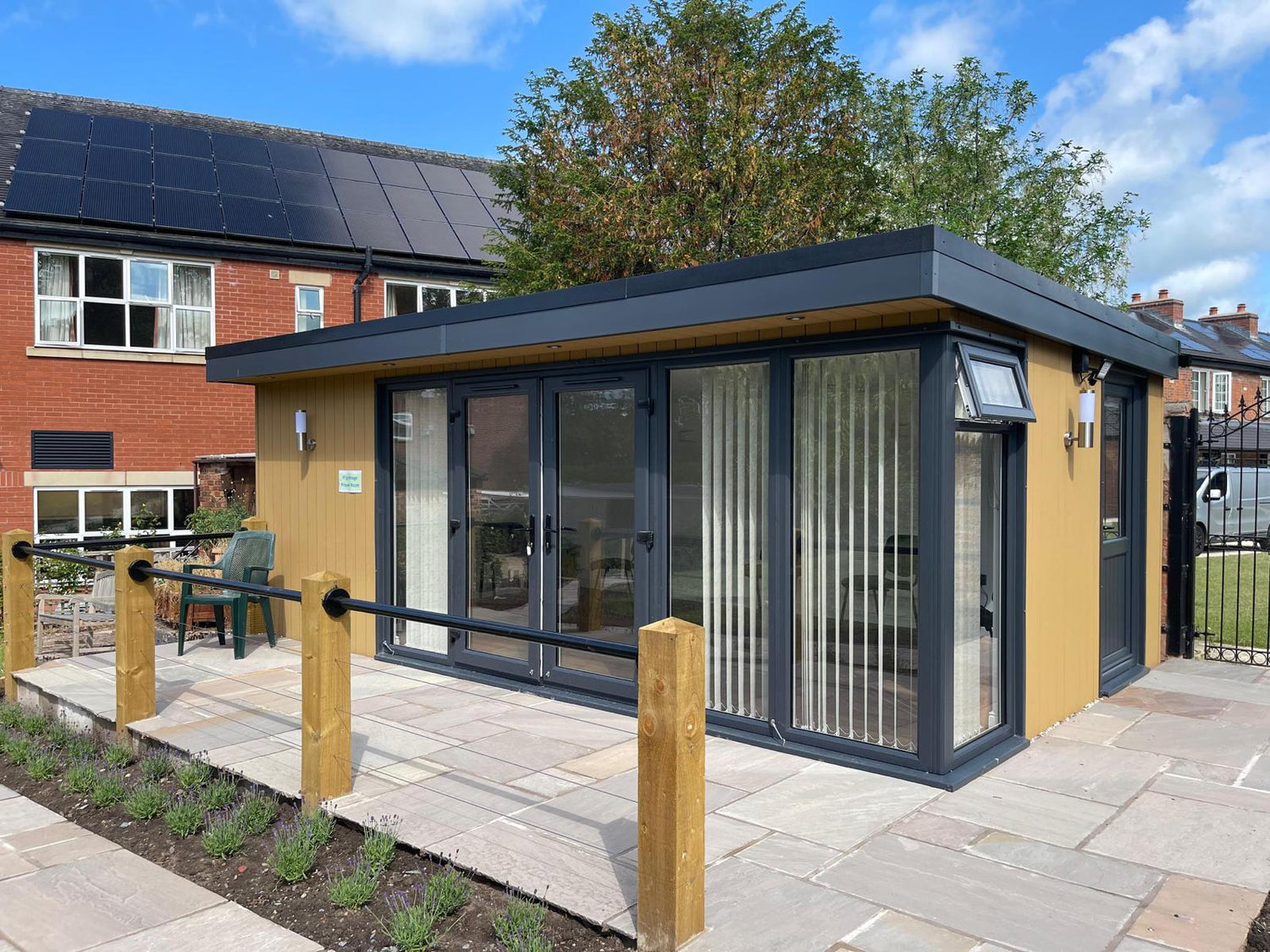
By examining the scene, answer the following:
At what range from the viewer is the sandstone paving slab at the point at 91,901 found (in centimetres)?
327

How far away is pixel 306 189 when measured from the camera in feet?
53.6

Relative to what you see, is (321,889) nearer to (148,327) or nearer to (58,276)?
(148,327)

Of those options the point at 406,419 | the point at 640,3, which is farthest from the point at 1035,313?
the point at 640,3

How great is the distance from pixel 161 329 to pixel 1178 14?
17301 millimetres

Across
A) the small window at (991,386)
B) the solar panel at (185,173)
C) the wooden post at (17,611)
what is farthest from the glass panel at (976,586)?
the solar panel at (185,173)

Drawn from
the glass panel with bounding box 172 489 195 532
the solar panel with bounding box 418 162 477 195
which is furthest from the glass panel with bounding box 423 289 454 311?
the glass panel with bounding box 172 489 195 532

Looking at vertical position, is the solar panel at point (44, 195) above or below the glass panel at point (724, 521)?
above

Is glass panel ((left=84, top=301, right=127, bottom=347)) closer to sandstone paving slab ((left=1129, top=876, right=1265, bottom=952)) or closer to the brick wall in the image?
the brick wall

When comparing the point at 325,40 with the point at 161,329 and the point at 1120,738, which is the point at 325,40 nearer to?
the point at 161,329

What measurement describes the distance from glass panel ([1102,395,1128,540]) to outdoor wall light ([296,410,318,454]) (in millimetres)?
5902

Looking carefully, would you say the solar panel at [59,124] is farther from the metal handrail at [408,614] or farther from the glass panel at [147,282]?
the metal handrail at [408,614]

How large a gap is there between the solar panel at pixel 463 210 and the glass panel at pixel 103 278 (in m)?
5.84

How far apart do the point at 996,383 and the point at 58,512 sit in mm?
12939

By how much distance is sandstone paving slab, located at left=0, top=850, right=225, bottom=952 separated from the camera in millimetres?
3273
